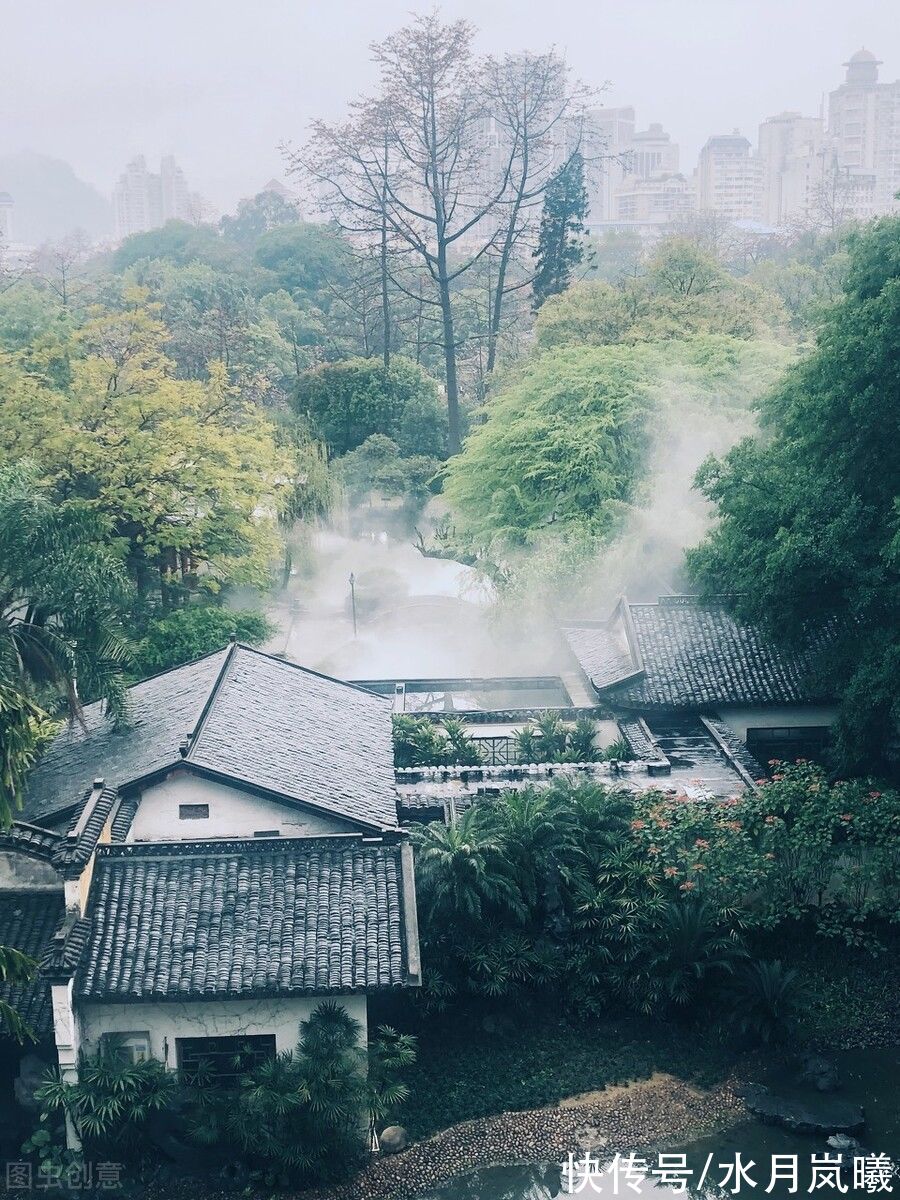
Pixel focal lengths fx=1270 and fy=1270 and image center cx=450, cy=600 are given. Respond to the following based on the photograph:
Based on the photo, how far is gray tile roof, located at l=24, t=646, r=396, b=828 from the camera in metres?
18.0

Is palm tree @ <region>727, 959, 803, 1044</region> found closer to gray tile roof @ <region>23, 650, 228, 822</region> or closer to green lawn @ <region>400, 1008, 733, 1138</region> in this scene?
green lawn @ <region>400, 1008, 733, 1138</region>

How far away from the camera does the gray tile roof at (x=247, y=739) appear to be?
18.0 m

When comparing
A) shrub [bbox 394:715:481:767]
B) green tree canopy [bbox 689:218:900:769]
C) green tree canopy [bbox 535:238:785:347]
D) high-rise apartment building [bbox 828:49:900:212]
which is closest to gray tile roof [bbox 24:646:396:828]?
shrub [bbox 394:715:481:767]

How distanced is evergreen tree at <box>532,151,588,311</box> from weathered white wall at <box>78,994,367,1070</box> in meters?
38.7

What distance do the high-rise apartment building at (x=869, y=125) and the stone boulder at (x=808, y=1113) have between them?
153874 mm

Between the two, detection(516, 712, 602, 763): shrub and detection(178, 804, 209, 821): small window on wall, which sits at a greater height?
detection(178, 804, 209, 821): small window on wall

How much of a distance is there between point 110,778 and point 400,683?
1051 cm

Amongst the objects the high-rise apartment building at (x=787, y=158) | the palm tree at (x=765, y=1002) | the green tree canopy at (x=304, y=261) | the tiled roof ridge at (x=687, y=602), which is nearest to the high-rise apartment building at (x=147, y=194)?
the high-rise apartment building at (x=787, y=158)

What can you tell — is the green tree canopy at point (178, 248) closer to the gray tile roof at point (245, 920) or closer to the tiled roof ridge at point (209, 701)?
the tiled roof ridge at point (209, 701)

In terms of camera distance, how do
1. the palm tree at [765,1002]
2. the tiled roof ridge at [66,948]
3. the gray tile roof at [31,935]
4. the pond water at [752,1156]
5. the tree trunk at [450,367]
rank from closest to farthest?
the tiled roof ridge at [66,948], the pond water at [752,1156], the gray tile roof at [31,935], the palm tree at [765,1002], the tree trunk at [450,367]

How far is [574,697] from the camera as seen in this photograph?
2678cm

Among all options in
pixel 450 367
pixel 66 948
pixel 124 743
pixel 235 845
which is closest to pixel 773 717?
pixel 235 845

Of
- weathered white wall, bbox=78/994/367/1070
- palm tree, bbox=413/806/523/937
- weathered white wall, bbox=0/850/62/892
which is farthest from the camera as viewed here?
palm tree, bbox=413/806/523/937

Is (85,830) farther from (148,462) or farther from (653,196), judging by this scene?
(653,196)
